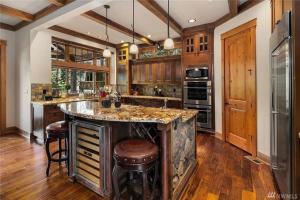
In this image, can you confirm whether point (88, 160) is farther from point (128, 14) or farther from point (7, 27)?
point (7, 27)

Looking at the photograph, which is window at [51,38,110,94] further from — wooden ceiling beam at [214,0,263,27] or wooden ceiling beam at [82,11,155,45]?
wooden ceiling beam at [214,0,263,27]

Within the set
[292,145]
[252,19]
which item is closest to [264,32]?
[252,19]

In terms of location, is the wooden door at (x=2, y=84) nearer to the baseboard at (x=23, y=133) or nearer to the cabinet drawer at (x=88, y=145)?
the baseboard at (x=23, y=133)

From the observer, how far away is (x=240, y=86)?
3.64 meters

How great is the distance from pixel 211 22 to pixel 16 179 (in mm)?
5105

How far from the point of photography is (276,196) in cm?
211

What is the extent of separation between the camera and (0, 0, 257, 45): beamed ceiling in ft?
11.1

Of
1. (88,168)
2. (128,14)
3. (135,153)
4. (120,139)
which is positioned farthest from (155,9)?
(88,168)

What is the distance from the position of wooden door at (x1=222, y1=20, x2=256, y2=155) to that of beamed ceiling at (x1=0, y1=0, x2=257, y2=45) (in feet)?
1.82

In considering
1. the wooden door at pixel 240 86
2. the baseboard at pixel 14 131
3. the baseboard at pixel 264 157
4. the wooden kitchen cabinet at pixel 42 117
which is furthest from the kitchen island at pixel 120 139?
the baseboard at pixel 14 131

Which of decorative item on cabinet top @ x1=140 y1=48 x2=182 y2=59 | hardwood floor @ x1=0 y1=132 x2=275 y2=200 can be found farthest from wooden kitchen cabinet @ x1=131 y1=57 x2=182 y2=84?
hardwood floor @ x1=0 y1=132 x2=275 y2=200

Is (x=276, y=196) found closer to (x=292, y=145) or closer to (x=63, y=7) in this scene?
(x=292, y=145)

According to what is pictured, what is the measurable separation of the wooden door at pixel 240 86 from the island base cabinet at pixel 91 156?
9.06 ft

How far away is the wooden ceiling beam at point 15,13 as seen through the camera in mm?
3444
